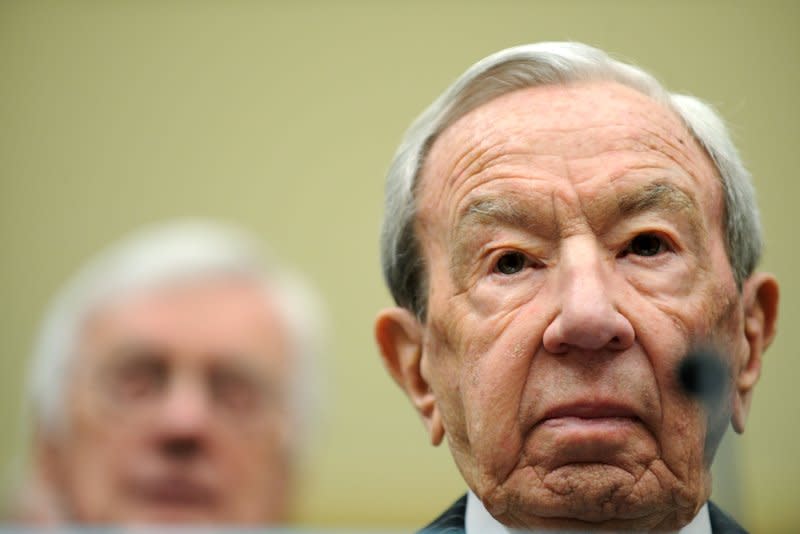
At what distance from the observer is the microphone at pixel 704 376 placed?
1.51m

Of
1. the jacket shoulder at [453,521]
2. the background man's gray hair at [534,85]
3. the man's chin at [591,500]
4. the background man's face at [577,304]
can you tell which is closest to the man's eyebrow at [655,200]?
the background man's face at [577,304]

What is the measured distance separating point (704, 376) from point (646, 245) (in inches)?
8.2

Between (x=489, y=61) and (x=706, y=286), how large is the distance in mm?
504

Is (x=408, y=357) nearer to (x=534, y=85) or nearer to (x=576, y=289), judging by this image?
(x=576, y=289)

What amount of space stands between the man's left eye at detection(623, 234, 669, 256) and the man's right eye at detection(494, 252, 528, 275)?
5.9 inches

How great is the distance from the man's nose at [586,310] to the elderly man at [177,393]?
2.57 feet

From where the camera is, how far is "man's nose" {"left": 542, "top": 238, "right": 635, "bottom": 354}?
1460 millimetres

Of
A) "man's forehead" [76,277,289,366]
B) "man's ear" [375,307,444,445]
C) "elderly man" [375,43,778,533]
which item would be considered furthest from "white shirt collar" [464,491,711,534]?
"man's forehead" [76,277,289,366]

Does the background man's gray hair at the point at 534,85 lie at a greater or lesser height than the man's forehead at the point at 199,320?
greater

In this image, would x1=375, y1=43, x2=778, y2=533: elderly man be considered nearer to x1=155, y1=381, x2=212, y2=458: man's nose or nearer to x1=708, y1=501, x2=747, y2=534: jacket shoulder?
x1=708, y1=501, x2=747, y2=534: jacket shoulder

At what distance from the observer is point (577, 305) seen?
1469 millimetres

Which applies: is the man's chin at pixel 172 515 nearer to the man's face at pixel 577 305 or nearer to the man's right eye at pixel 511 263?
the man's face at pixel 577 305

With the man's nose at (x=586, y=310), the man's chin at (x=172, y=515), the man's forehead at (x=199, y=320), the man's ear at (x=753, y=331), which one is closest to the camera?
the man's nose at (x=586, y=310)

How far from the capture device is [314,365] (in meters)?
2.28
